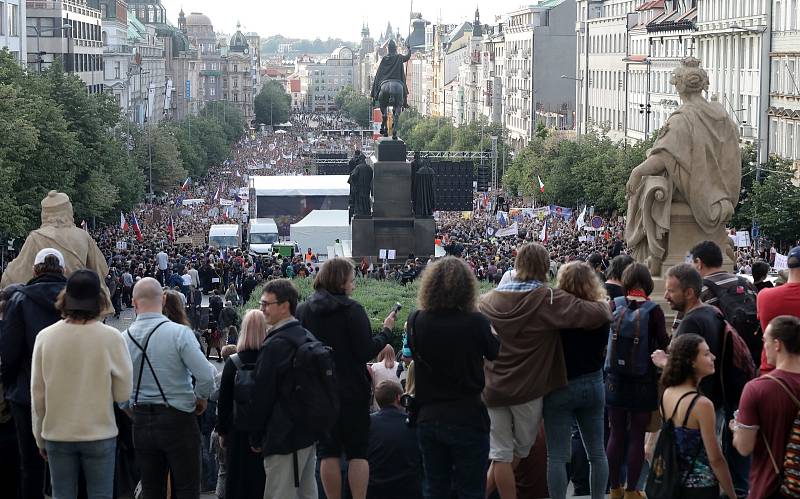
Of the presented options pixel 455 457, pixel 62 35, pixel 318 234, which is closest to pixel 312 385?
pixel 455 457

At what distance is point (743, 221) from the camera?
5103 cm

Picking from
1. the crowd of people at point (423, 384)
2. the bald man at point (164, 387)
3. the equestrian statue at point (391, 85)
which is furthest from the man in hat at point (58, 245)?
the equestrian statue at point (391, 85)

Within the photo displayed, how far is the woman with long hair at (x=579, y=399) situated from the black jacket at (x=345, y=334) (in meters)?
1.20

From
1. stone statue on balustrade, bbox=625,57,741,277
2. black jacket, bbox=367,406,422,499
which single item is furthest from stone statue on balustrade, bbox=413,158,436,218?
black jacket, bbox=367,406,422,499

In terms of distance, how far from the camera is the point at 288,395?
996 centimetres

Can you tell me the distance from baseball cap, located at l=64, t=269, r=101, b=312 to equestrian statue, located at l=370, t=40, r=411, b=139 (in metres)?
27.9

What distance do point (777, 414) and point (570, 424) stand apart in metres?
2.38

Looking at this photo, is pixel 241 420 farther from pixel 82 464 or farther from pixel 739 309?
pixel 739 309

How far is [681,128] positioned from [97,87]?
319ft

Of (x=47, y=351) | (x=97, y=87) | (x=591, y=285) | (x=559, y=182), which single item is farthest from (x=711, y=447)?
(x=97, y=87)

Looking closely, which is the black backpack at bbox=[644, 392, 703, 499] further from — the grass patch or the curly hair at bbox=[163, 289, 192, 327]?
the grass patch

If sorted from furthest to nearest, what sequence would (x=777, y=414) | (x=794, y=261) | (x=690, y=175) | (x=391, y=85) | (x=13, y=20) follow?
(x=13, y=20), (x=391, y=85), (x=690, y=175), (x=794, y=261), (x=777, y=414)

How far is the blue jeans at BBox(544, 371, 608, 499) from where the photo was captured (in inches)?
Answer: 420

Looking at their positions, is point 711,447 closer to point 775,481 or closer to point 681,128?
point 775,481
